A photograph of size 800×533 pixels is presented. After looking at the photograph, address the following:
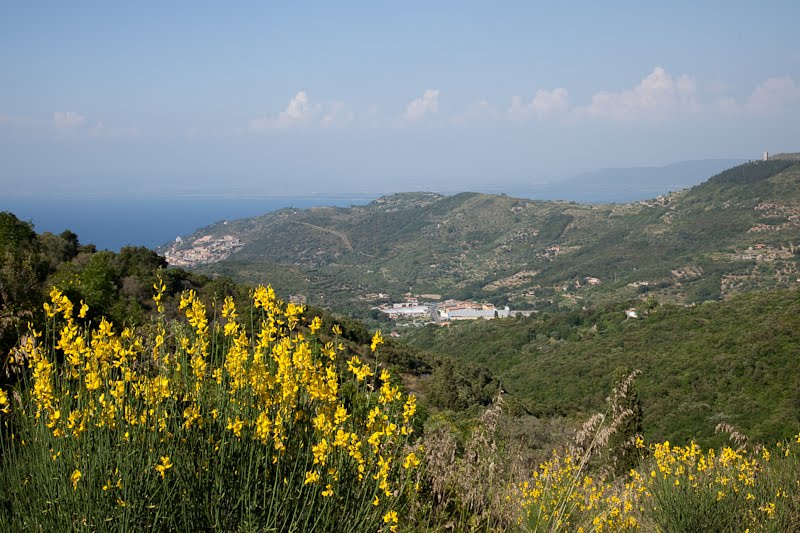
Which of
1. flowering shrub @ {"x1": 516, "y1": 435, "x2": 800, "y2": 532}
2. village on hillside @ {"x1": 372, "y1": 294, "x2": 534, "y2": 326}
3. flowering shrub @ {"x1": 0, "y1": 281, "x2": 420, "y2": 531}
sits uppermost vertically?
flowering shrub @ {"x1": 0, "y1": 281, "x2": 420, "y2": 531}

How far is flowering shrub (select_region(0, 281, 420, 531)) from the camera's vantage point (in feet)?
6.55

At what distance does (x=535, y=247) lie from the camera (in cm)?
11950

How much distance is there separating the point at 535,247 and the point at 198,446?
121234 mm

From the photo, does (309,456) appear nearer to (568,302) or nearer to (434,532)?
(434,532)

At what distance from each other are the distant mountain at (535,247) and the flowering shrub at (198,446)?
7029cm

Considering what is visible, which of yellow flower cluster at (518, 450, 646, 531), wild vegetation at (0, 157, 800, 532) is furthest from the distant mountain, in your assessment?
yellow flower cluster at (518, 450, 646, 531)

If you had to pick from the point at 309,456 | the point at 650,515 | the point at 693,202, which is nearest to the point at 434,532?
the point at 309,456

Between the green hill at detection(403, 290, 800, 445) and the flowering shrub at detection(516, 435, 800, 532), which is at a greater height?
the flowering shrub at detection(516, 435, 800, 532)

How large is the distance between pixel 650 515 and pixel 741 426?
1969 centimetres

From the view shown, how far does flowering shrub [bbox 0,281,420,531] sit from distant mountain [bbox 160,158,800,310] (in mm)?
70287

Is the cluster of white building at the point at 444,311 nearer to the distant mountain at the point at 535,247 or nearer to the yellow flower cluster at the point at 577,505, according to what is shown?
the distant mountain at the point at 535,247

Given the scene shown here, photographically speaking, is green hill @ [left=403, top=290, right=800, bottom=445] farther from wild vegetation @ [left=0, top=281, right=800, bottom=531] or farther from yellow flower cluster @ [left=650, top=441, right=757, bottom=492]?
wild vegetation @ [left=0, top=281, right=800, bottom=531]

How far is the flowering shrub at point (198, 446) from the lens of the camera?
200 cm

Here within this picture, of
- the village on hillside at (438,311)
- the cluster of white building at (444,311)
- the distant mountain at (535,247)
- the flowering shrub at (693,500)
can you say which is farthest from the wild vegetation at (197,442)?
the cluster of white building at (444,311)
